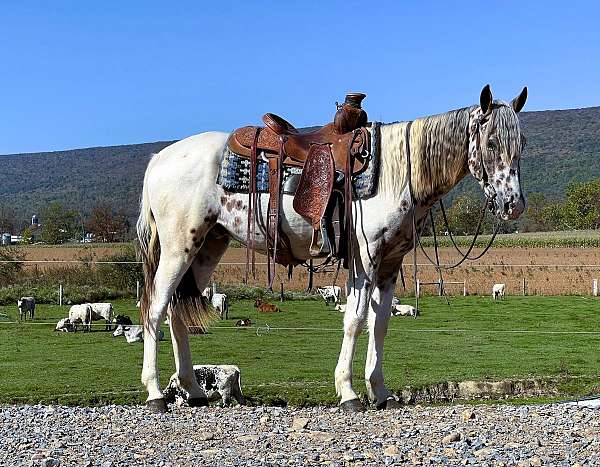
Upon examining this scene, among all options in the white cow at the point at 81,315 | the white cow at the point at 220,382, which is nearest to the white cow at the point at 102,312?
the white cow at the point at 81,315

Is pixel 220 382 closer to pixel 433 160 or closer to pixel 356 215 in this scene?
pixel 356 215

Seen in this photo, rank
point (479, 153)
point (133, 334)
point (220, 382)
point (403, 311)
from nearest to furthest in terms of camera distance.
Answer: point (479, 153), point (220, 382), point (133, 334), point (403, 311)

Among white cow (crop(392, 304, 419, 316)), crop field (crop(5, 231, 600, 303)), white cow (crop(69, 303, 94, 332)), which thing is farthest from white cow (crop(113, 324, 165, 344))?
white cow (crop(392, 304, 419, 316))

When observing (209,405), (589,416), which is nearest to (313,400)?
(209,405)

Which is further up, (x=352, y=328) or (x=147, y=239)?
(x=147, y=239)

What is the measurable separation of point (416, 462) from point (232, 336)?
1467cm

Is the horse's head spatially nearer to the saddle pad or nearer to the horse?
the horse

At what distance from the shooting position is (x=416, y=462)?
667 centimetres

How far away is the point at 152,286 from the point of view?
9961 millimetres

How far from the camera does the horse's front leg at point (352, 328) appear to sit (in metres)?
→ 8.93

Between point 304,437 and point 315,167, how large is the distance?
2.83 meters

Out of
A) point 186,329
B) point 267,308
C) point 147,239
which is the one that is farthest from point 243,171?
point 267,308

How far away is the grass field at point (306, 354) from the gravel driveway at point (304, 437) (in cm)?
278

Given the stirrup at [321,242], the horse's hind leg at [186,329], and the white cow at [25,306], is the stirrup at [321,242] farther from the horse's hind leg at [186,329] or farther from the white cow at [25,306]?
the white cow at [25,306]
